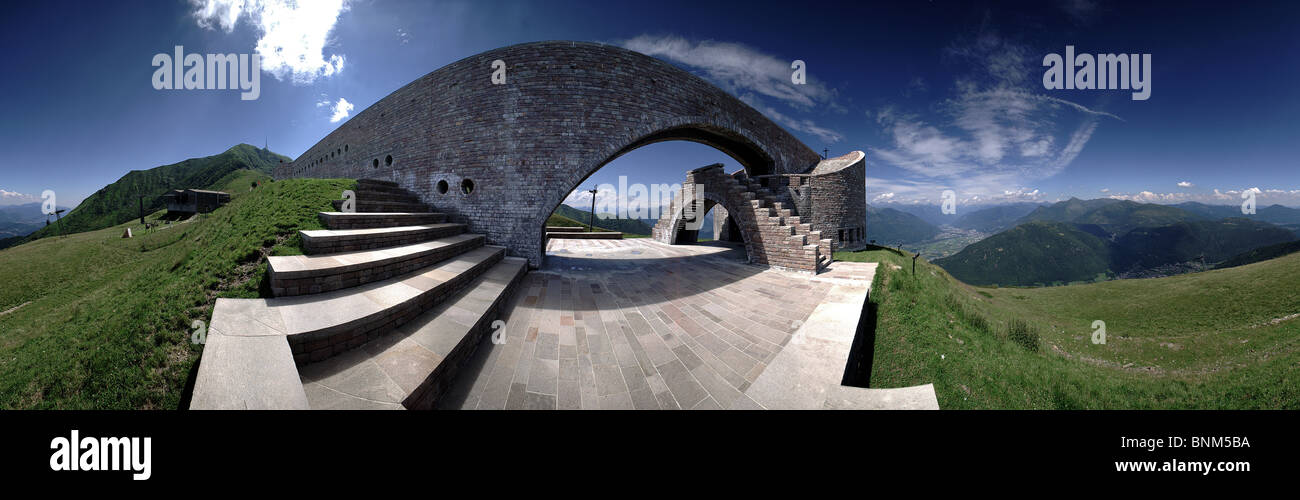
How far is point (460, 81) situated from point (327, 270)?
7720mm

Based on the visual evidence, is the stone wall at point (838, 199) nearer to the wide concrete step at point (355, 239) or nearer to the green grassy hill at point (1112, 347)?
the green grassy hill at point (1112, 347)

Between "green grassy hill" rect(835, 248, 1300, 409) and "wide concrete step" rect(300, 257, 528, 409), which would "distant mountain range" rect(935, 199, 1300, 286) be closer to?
"green grassy hill" rect(835, 248, 1300, 409)

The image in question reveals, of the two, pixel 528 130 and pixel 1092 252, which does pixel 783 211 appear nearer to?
pixel 528 130

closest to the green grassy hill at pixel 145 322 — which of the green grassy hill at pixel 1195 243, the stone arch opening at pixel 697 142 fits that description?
the stone arch opening at pixel 697 142

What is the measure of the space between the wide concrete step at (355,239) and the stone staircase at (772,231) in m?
8.76

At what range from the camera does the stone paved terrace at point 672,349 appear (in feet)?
11.6

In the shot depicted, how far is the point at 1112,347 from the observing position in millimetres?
6180

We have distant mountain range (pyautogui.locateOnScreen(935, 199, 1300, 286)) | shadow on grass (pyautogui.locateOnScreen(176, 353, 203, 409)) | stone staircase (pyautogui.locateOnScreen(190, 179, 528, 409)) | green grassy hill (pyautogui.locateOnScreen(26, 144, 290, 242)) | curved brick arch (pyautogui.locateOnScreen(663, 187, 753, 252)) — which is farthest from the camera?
distant mountain range (pyautogui.locateOnScreen(935, 199, 1300, 286))

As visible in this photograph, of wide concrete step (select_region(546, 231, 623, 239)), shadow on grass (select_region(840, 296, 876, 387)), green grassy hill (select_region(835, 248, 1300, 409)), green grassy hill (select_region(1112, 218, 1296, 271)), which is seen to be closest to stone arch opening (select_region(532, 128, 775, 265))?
wide concrete step (select_region(546, 231, 623, 239))

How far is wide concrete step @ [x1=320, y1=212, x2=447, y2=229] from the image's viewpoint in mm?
5973

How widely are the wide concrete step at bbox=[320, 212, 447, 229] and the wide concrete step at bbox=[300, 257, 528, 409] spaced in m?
3.11

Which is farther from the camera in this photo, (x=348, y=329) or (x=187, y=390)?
(x=348, y=329)

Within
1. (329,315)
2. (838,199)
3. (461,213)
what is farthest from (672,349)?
(838,199)

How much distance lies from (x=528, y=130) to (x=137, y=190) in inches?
5559
